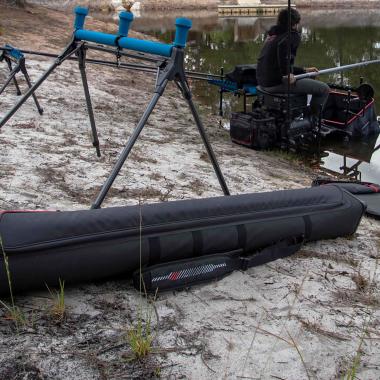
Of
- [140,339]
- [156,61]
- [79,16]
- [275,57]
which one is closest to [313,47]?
[275,57]

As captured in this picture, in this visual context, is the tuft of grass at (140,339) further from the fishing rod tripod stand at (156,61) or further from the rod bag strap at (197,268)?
the fishing rod tripod stand at (156,61)

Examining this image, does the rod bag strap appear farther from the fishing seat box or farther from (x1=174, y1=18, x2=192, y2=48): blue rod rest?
the fishing seat box

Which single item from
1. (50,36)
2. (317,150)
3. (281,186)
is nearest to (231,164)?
(281,186)

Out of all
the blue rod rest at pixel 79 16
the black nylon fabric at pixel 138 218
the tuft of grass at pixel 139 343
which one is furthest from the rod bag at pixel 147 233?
the blue rod rest at pixel 79 16

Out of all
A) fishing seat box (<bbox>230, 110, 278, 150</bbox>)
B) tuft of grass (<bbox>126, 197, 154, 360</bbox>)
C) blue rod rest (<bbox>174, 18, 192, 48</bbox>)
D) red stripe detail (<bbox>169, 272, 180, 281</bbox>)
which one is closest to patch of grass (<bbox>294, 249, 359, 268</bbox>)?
red stripe detail (<bbox>169, 272, 180, 281</bbox>)

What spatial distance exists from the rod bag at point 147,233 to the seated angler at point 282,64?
3421 mm

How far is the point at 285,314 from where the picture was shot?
8.55ft

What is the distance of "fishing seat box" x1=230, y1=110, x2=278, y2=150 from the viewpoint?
22.1ft

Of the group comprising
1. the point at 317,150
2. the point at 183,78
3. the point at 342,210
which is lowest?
the point at 317,150

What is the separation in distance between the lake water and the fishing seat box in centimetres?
101

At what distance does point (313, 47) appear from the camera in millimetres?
17578

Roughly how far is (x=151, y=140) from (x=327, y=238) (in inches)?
131

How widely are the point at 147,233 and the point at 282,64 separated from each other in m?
4.38

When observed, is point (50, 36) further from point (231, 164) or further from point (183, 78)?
point (183, 78)
